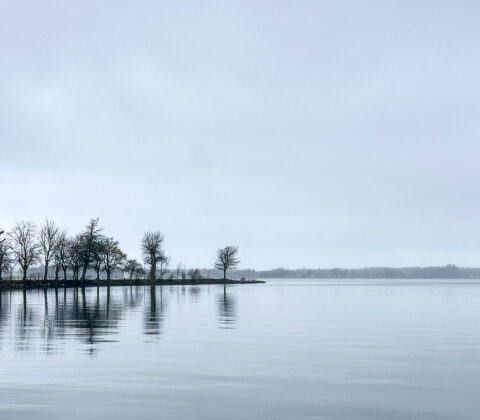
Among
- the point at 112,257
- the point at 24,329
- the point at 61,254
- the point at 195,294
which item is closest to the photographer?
the point at 24,329

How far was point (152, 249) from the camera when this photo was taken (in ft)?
503

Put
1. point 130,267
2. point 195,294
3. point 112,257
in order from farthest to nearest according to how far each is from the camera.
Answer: point 130,267 < point 112,257 < point 195,294

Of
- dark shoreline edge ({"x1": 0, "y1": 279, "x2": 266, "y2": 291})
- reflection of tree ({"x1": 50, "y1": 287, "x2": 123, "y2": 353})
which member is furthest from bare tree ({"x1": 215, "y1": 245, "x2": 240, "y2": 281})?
reflection of tree ({"x1": 50, "y1": 287, "x2": 123, "y2": 353})

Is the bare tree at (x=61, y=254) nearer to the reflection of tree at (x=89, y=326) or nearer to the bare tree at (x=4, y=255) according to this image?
the bare tree at (x=4, y=255)

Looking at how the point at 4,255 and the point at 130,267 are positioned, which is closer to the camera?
the point at 4,255

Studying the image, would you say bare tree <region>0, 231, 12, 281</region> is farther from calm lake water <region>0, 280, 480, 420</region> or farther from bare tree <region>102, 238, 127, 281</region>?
calm lake water <region>0, 280, 480, 420</region>

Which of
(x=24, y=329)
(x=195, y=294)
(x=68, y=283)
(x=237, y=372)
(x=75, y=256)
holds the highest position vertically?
(x=75, y=256)

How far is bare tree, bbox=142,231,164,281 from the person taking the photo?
506 feet

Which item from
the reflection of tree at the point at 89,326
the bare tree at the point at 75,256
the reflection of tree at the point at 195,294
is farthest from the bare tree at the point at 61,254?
the reflection of tree at the point at 89,326

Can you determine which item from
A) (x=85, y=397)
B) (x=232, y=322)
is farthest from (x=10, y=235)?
(x=85, y=397)

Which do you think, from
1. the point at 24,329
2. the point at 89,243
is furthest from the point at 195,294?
the point at 24,329

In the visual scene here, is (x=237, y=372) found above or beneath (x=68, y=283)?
beneath

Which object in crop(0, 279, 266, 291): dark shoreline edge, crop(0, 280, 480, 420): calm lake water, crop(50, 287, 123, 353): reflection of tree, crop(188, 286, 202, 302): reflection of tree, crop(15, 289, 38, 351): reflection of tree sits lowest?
crop(188, 286, 202, 302): reflection of tree

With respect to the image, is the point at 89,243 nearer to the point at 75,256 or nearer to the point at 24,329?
the point at 75,256
